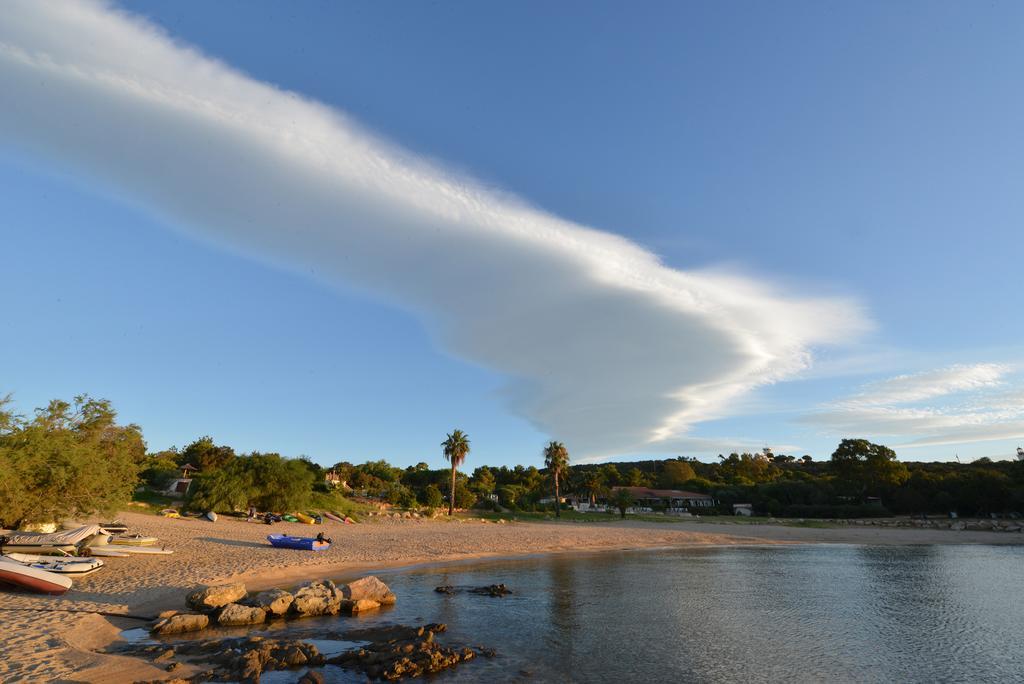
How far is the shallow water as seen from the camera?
50.6 ft

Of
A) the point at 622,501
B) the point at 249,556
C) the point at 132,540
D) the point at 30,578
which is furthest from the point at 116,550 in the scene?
the point at 622,501

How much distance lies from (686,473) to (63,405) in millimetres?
126638

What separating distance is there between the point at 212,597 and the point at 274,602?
2012 millimetres

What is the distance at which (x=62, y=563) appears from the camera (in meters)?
22.7

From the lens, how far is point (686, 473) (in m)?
134

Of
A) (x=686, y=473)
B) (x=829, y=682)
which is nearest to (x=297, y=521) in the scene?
(x=829, y=682)

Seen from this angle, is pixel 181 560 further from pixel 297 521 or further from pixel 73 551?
pixel 297 521

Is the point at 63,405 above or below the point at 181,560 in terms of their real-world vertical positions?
above

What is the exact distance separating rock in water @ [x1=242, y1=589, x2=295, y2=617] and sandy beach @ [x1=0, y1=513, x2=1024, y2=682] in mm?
3121

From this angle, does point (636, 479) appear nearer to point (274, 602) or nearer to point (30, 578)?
point (274, 602)

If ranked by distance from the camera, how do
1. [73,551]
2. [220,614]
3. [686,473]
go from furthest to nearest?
[686,473] < [73,551] < [220,614]

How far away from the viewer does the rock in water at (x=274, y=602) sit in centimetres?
1947

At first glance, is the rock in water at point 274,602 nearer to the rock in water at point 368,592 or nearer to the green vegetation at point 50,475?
the rock in water at point 368,592

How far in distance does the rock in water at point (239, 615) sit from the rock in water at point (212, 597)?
0.66 metres
